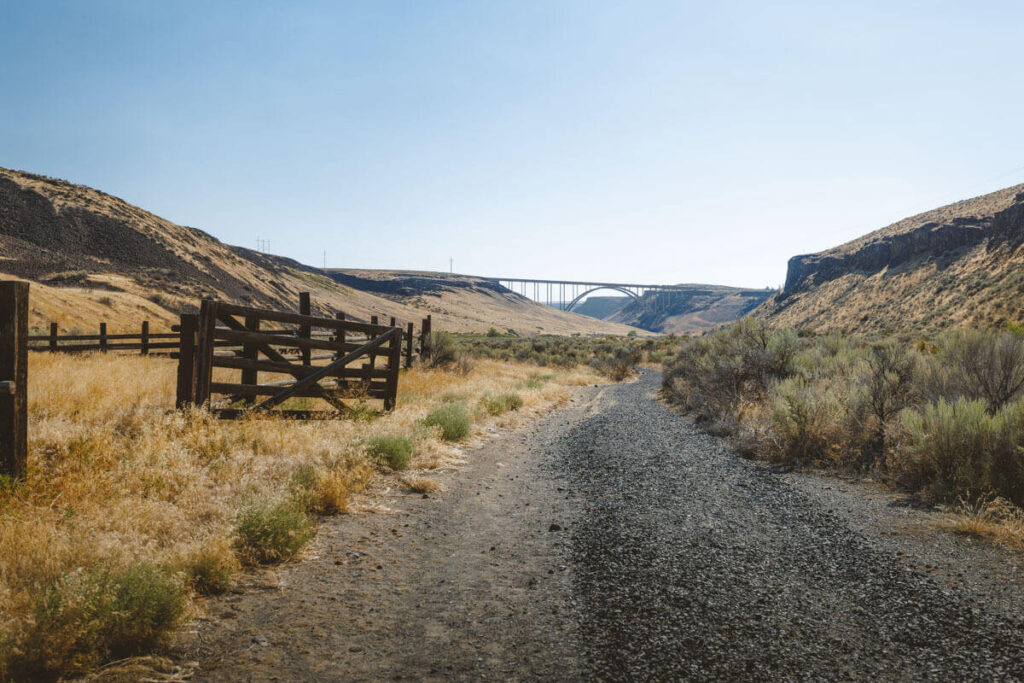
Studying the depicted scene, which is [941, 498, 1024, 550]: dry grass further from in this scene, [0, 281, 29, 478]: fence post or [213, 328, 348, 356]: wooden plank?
[213, 328, 348, 356]: wooden plank

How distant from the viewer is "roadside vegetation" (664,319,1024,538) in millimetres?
5309

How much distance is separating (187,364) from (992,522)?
923cm

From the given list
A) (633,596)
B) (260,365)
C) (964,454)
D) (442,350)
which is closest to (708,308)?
(442,350)

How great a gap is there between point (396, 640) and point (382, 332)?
24.9 ft

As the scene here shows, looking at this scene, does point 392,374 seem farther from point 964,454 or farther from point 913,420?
point 964,454

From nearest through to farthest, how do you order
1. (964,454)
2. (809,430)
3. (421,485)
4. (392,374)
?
(964,454)
(421,485)
(809,430)
(392,374)

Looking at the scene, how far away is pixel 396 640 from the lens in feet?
10.2

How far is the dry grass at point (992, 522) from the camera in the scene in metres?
4.22

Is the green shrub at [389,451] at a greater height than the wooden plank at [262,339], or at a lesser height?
lesser

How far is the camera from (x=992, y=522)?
4.55 metres

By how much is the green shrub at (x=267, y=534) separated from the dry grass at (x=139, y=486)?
0.05 meters

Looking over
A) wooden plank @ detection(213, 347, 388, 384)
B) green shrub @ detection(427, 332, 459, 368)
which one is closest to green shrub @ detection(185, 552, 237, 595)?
wooden plank @ detection(213, 347, 388, 384)

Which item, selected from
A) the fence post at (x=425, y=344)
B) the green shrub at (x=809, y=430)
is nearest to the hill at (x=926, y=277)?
the green shrub at (x=809, y=430)

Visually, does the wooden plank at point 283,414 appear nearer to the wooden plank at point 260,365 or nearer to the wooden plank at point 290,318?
the wooden plank at point 260,365
